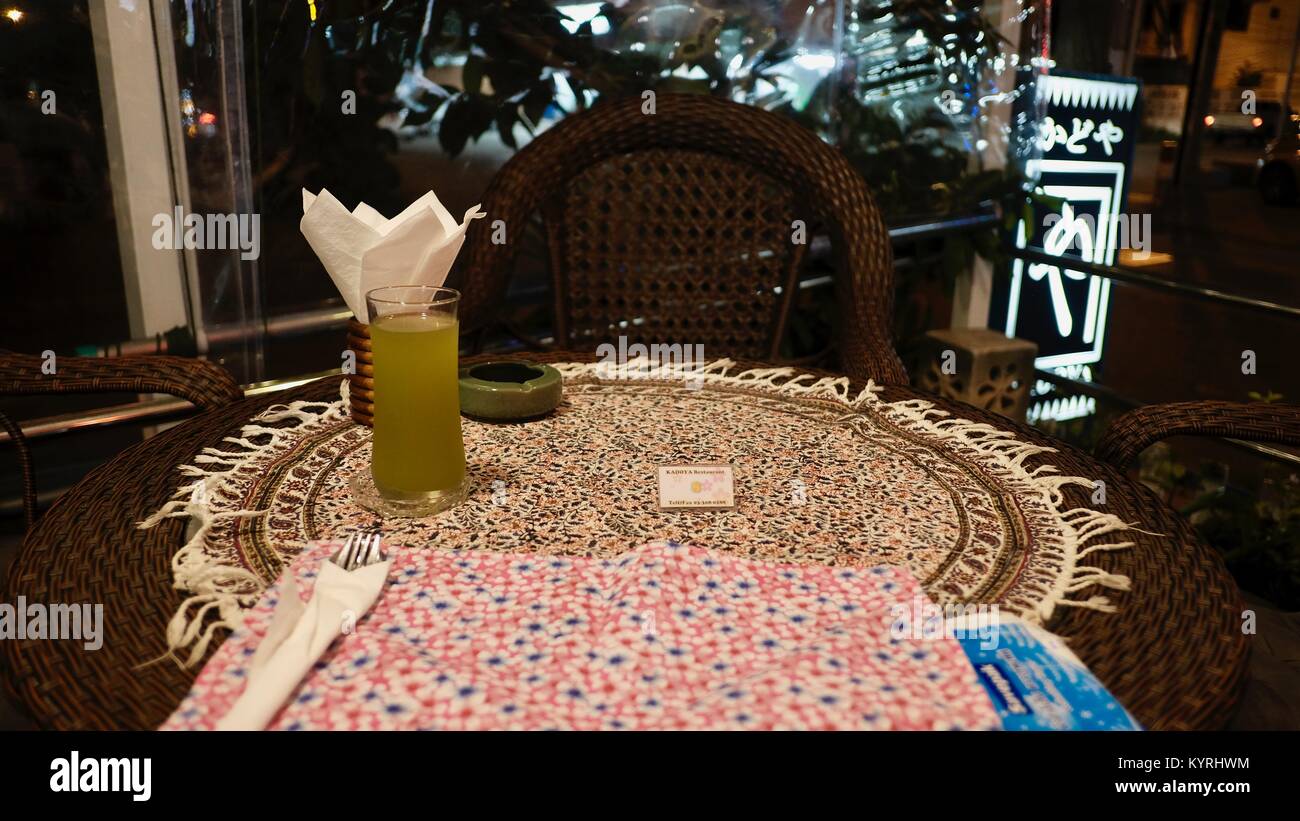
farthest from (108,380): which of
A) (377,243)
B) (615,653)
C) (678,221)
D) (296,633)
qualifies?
(678,221)

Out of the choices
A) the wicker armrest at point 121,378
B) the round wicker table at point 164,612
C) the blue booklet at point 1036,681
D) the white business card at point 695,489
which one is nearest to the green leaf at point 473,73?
the wicker armrest at point 121,378

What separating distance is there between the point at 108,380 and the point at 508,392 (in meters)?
0.55

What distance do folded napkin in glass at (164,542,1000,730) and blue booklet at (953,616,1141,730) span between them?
2 cm

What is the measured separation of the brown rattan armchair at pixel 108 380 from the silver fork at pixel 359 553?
22.2 inches

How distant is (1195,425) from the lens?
3.99 feet

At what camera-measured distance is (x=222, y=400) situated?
1328mm

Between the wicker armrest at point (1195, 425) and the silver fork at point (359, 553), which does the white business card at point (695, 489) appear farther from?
the wicker armrest at point (1195, 425)

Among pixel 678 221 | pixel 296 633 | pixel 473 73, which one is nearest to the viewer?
pixel 296 633

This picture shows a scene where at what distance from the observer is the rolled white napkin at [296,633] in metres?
0.65

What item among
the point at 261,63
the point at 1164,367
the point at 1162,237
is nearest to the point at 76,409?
the point at 261,63

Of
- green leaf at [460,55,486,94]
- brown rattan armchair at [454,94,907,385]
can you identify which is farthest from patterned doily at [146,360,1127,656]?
green leaf at [460,55,486,94]

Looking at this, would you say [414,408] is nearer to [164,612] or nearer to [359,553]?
[359,553]

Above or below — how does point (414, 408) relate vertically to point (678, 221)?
below
